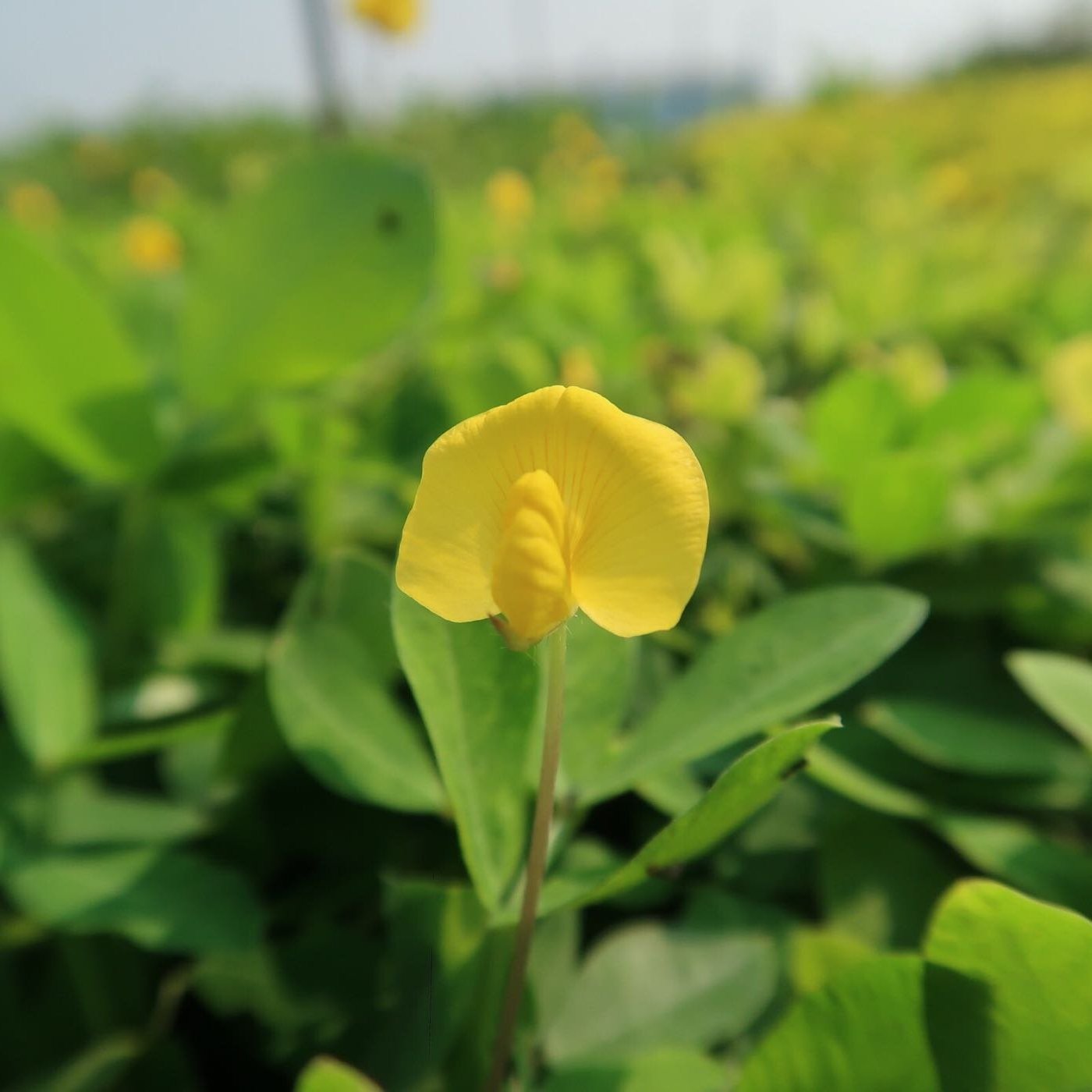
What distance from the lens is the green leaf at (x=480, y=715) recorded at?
402 millimetres

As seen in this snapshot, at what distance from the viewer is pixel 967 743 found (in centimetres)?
54

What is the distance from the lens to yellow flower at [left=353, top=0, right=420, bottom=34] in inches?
61.9

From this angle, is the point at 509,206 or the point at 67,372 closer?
the point at 67,372

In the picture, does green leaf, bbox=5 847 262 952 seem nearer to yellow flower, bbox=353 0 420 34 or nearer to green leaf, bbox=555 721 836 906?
green leaf, bbox=555 721 836 906

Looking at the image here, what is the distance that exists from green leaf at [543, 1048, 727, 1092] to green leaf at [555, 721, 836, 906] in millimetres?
106

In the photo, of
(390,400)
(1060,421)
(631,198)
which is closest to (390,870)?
(390,400)

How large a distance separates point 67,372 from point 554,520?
18.8 inches

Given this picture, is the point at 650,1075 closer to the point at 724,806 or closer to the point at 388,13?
the point at 724,806

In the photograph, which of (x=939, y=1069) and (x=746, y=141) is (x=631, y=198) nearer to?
(x=746, y=141)

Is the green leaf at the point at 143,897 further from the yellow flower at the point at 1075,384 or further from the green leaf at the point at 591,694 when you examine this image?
the yellow flower at the point at 1075,384

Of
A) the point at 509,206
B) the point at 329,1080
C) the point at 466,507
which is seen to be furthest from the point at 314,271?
the point at 509,206

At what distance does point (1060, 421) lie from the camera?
30.6 inches

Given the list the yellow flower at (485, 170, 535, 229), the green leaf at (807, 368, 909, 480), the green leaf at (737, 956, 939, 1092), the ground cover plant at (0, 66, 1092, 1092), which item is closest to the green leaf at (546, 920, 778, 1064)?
the ground cover plant at (0, 66, 1092, 1092)

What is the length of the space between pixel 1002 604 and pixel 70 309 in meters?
0.65
